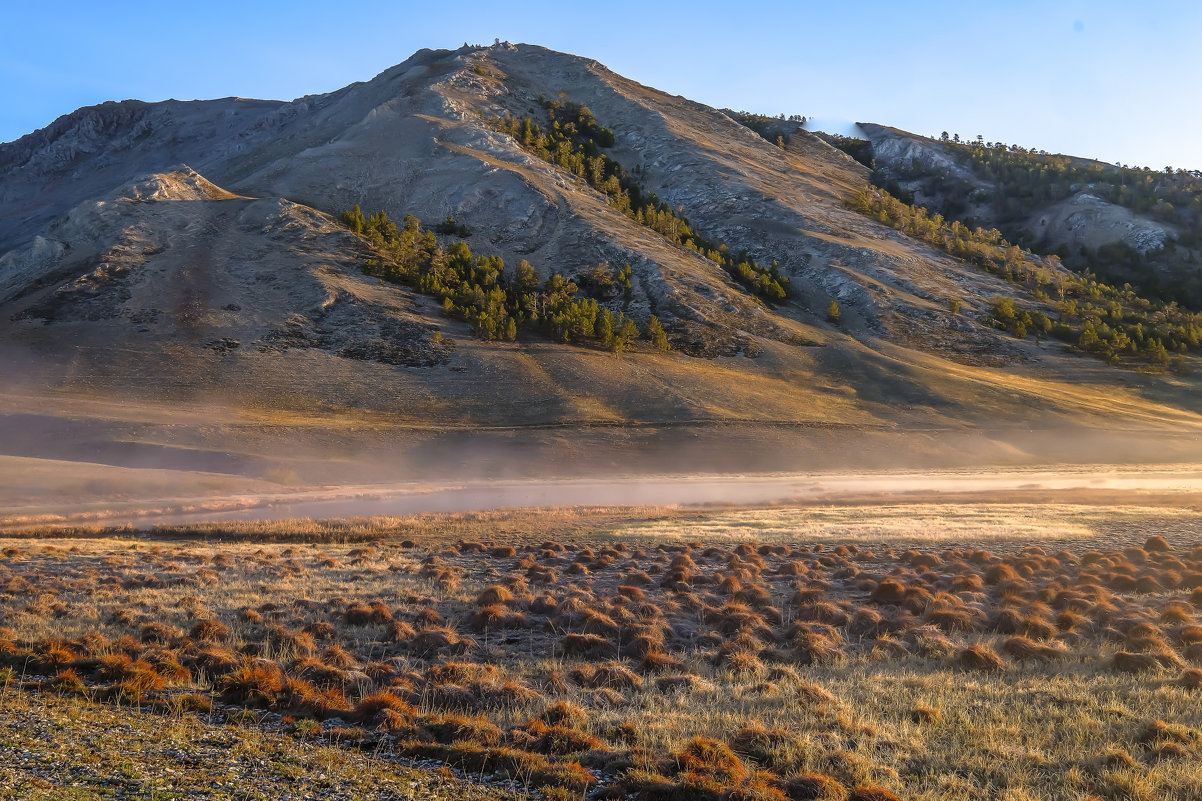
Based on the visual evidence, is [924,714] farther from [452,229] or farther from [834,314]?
[452,229]

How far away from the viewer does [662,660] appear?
12.0m

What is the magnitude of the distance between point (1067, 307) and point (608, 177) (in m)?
80.1

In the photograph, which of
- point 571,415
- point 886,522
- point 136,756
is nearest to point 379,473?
point 571,415

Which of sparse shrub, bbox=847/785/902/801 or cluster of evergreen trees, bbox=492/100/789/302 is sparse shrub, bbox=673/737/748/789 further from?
cluster of evergreen trees, bbox=492/100/789/302

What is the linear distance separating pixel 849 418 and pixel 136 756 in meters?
67.4

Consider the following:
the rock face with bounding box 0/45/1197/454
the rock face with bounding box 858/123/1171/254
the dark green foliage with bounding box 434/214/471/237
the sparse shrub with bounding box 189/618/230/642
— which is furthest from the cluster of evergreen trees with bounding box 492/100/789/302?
the sparse shrub with bounding box 189/618/230/642

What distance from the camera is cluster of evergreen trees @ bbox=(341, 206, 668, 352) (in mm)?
81312

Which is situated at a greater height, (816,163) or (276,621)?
(816,163)

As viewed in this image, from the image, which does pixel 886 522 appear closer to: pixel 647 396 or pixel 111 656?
pixel 111 656

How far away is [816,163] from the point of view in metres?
172

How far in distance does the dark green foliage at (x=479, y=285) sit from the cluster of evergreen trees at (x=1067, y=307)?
60790 mm

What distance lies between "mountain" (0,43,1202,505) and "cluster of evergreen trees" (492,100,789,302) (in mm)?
1053

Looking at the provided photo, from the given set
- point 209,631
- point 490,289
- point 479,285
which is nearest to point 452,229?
point 479,285

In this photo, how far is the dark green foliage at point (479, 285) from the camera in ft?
267
